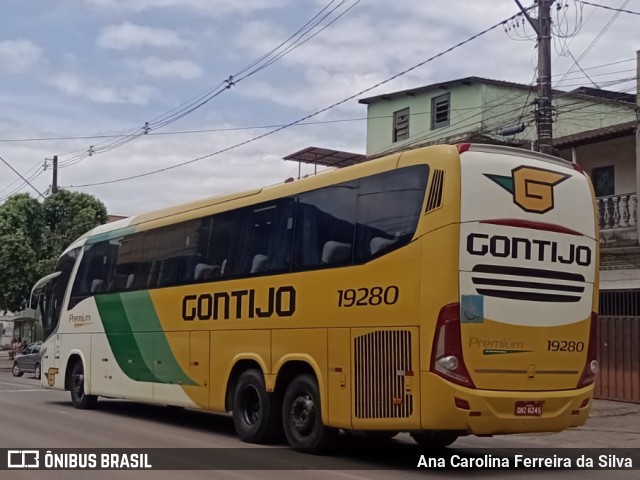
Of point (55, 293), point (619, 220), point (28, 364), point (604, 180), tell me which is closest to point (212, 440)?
point (55, 293)

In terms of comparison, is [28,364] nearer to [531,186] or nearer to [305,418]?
[305,418]

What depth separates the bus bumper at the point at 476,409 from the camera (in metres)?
9.80

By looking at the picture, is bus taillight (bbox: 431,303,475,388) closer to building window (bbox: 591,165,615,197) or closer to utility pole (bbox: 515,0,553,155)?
utility pole (bbox: 515,0,553,155)

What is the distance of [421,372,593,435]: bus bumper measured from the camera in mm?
9805

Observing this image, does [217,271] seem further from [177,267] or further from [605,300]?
[605,300]

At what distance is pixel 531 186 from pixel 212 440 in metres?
6.13

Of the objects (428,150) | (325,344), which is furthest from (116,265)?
(428,150)

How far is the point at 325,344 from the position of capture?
1155 centimetres

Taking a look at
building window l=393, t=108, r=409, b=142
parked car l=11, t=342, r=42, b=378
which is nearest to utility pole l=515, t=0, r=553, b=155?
building window l=393, t=108, r=409, b=142

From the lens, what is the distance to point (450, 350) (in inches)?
389

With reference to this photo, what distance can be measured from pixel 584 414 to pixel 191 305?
6.66m

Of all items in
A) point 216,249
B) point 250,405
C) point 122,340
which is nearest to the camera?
point 250,405

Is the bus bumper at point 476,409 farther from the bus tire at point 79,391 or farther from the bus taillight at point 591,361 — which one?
the bus tire at point 79,391

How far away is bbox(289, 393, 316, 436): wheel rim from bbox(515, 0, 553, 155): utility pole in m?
7.76
